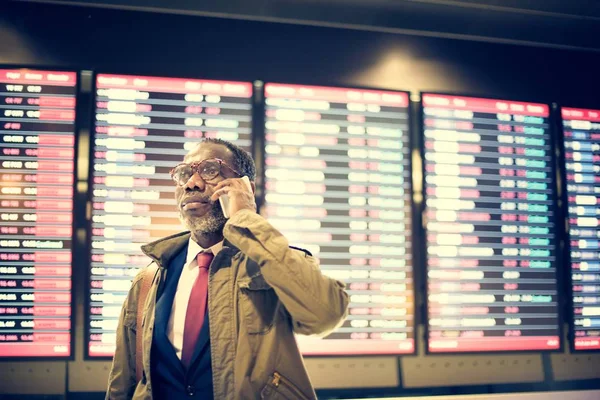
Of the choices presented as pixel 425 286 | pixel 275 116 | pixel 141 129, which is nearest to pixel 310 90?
pixel 275 116

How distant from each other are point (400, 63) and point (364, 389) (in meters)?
2.27

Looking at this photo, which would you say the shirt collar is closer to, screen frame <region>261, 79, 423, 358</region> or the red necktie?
the red necktie

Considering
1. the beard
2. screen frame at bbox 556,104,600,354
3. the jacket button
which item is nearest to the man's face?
the beard

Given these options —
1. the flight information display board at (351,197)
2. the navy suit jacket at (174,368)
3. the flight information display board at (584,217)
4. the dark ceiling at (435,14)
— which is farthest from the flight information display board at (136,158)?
the flight information display board at (584,217)

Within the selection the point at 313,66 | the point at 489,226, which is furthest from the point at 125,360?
the point at 489,226

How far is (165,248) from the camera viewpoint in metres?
1.90

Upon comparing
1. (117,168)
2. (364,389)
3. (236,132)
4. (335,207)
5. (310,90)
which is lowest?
(364,389)

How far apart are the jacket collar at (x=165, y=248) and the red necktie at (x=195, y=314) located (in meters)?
0.15

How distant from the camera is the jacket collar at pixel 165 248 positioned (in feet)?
6.14

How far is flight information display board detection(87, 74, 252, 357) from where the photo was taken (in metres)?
2.64

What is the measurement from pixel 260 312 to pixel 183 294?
0.35 m

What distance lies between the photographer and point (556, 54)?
346 cm

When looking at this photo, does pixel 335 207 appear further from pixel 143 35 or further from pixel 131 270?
pixel 143 35

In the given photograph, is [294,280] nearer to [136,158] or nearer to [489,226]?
[136,158]
